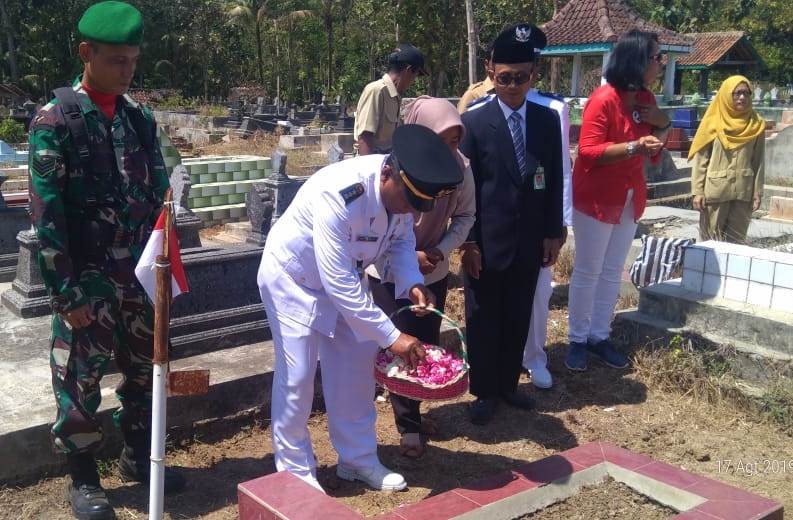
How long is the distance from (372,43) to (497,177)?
30851 mm

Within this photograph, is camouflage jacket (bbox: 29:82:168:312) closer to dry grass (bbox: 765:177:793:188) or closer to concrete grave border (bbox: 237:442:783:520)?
concrete grave border (bbox: 237:442:783:520)

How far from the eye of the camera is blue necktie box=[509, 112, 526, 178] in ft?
12.4

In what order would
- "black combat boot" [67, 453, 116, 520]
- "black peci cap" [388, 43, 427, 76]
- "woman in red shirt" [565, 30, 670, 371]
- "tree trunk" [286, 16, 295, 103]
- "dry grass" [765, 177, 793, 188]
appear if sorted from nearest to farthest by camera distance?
1. "black combat boot" [67, 453, 116, 520]
2. "woman in red shirt" [565, 30, 670, 371]
3. "black peci cap" [388, 43, 427, 76]
4. "dry grass" [765, 177, 793, 188]
5. "tree trunk" [286, 16, 295, 103]

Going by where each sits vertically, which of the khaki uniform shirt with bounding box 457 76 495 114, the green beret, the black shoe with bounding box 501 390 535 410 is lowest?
the black shoe with bounding box 501 390 535 410

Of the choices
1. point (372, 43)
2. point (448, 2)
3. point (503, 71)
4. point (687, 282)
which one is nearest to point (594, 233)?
point (687, 282)

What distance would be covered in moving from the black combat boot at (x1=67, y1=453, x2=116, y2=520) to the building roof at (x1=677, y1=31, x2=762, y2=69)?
A: 31.0 metres

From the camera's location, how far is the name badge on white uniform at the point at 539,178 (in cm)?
379

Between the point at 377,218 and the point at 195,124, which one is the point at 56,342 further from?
the point at 195,124

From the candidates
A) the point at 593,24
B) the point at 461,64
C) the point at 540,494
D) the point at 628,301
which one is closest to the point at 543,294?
the point at 540,494

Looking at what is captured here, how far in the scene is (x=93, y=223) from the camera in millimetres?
2756

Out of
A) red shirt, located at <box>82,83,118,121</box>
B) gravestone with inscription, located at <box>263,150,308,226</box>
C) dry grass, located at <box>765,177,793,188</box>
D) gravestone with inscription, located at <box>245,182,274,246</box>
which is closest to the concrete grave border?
red shirt, located at <box>82,83,118,121</box>

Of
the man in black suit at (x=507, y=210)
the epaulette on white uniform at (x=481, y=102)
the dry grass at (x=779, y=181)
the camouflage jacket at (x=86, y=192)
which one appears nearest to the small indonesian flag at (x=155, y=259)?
the camouflage jacket at (x=86, y=192)

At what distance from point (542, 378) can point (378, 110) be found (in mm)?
1845

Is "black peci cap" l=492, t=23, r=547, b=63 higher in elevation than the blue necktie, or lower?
higher
